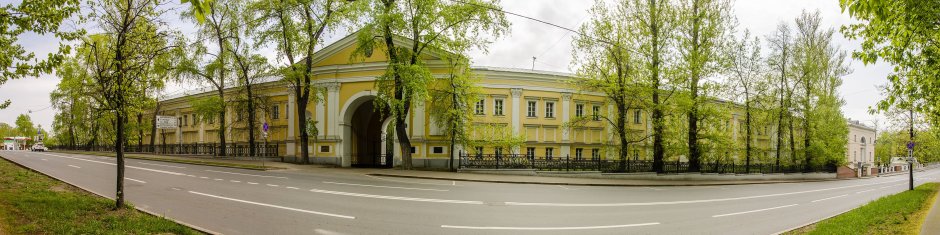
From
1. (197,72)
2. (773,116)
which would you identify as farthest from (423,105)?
(773,116)

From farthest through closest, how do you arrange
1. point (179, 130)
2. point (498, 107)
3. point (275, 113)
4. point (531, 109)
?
point (179, 130) < point (275, 113) < point (531, 109) < point (498, 107)

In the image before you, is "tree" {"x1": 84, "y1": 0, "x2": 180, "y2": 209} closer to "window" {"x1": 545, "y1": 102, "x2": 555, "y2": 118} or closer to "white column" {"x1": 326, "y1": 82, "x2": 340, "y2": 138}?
"white column" {"x1": 326, "y1": 82, "x2": 340, "y2": 138}

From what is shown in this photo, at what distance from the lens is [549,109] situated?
109ft

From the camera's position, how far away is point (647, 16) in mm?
26641

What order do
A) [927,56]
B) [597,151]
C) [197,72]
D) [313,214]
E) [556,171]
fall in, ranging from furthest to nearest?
[597,151] → [197,72] → [556,171] → [927,56] → [313,214]

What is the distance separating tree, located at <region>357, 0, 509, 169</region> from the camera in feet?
74.9

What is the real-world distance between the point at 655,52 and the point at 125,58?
24.4 meters

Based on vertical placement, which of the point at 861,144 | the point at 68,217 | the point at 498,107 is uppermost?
the point at 498,107

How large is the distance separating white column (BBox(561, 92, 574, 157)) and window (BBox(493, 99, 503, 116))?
4.87 meters

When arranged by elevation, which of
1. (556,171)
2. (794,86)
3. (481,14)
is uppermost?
(481,14)

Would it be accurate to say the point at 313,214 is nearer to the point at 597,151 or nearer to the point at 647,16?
the point at 647,16

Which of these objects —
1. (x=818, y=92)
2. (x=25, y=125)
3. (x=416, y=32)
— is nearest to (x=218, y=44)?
(x=416, y=32)

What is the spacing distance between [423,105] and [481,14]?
7789mm

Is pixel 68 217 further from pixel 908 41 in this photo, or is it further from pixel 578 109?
pixel 578 109
